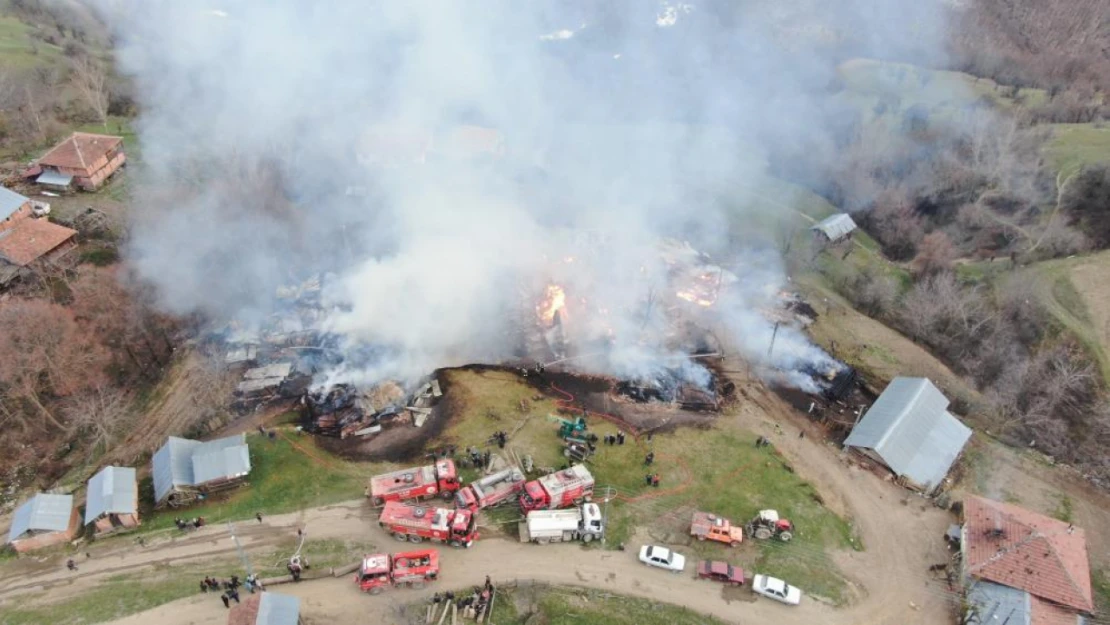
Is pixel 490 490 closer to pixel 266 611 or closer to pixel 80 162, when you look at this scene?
pixel 266 611

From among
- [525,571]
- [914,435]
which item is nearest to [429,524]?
[525,571]

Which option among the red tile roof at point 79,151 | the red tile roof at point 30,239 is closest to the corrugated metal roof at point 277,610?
the red tile roof at point 30,239

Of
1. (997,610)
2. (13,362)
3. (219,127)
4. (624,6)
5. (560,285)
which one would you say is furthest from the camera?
(624,6)

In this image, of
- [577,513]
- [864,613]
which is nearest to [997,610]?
[864,613]

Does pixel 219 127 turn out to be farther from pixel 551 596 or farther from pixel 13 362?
pixel 551 596

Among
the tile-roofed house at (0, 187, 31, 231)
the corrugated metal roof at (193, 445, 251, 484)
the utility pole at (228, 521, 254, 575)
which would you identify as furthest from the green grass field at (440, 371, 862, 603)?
the tile-roofed house at (0, 187, 31, 231)

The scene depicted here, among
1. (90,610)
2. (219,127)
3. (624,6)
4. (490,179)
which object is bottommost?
(90,610)

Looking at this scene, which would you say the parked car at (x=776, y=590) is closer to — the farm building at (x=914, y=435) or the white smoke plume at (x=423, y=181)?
the farm building at (x=914, y=435)
